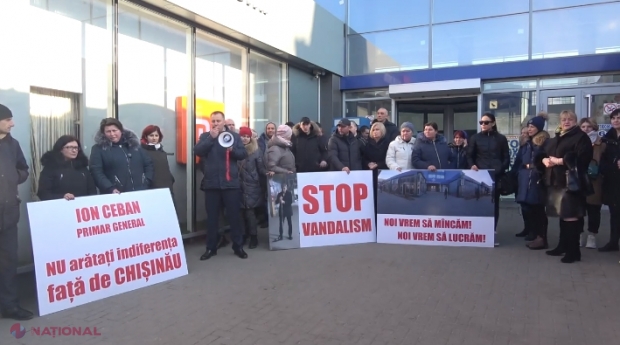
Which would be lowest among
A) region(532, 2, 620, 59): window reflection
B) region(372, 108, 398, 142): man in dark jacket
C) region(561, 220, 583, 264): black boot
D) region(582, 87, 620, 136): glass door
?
region(561, 220, 583, 264): black boot

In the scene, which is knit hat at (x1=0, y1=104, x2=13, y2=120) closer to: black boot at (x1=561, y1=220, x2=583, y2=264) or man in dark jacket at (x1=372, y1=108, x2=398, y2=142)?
man in dark jacket at (x1=372, y1=108, x2=398, y2=142)

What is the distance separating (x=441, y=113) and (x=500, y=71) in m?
2.32

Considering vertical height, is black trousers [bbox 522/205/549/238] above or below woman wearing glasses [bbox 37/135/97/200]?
below

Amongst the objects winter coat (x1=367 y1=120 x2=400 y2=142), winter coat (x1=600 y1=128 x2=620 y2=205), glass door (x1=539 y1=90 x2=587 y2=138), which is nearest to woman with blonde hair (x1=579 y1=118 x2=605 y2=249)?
winter coat (x1=600 y1=128 x2=620 y2=205)

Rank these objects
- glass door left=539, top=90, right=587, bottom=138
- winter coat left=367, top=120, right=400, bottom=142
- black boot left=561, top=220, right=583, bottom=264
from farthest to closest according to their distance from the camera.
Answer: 1. glass door left=539, top=90, right=587, bottom=138
2. winter coat left=367, top=120, right=400, bottom=142
3. black boot left=561, top=220, right=583, bottom=264

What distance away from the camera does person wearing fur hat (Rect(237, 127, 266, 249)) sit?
669 centimetres

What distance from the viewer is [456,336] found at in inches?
139

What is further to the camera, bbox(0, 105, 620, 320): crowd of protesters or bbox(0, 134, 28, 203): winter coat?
bbox(0, 105, 620, 320): crowd of protesters

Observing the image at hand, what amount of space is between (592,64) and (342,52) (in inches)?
230

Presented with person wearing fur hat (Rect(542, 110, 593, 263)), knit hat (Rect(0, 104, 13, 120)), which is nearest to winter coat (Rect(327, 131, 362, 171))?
person wearing fur hat (Rect(542, 110, 593, 263))

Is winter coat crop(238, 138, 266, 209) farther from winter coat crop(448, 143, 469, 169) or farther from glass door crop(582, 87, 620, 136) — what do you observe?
glass door crop(582, 87, 620, 136)

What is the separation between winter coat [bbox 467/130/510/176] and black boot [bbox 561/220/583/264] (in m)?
1.31

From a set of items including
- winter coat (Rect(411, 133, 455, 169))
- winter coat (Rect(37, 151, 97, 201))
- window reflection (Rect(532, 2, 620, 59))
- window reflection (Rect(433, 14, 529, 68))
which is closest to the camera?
winter coat (Rect(37, 151, 97, 201))

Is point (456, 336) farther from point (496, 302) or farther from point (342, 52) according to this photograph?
point (342, 52)
